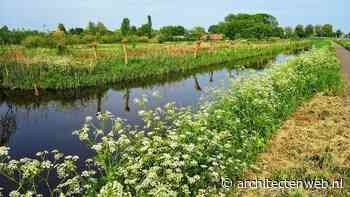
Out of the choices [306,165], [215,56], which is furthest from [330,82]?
[215,56]

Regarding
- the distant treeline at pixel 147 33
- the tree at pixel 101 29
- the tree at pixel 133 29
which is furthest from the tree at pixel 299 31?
the tree at pixel 101 29

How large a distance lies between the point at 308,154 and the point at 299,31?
137 metres

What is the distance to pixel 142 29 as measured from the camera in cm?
7312

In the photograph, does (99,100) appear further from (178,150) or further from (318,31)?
(318,31)

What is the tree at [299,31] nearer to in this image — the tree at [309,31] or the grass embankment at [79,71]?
the tree at [309,31]

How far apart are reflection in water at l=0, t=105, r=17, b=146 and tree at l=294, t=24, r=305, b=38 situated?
13028cm

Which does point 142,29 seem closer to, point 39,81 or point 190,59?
point 190,59

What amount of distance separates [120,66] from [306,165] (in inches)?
663

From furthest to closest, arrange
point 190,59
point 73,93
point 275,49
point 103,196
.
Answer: point 275,49 → point 190,59 → point 73,93 → point 103,196

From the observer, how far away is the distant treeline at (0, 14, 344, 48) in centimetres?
3491

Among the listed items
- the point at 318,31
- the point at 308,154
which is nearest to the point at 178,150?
the point at 308,154

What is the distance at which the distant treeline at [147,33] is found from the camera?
34909 mm

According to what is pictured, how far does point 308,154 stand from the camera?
6965 millimetres

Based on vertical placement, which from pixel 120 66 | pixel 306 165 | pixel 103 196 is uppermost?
pixel 120 66
